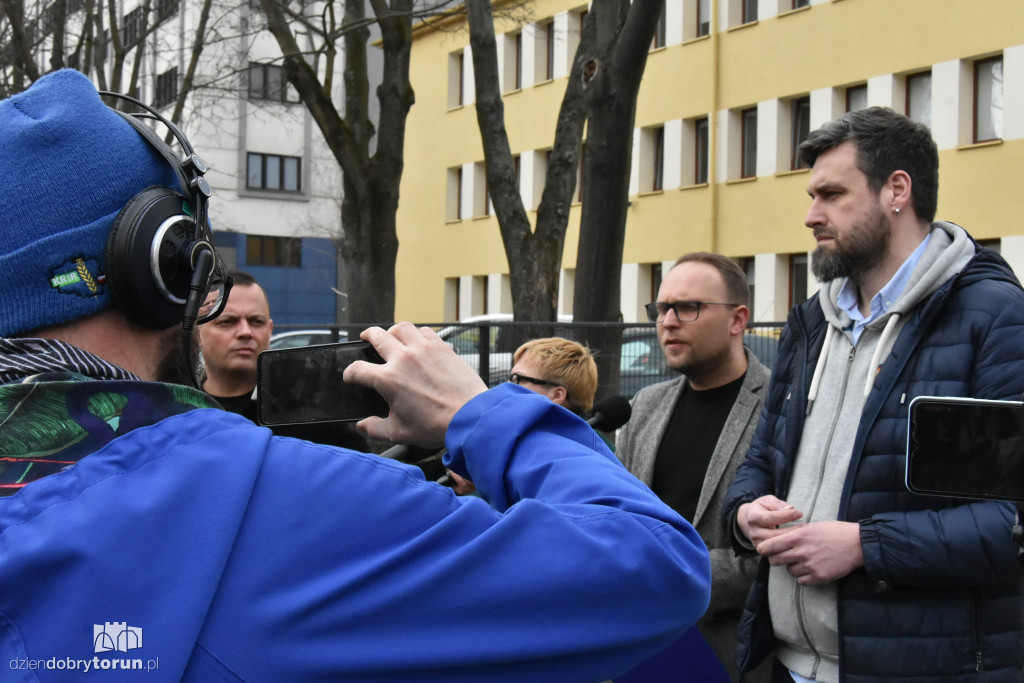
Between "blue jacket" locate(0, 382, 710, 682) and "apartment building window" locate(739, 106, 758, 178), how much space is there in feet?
90.5

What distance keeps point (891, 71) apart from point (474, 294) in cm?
1633

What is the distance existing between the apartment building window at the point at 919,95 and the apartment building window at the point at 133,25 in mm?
16538

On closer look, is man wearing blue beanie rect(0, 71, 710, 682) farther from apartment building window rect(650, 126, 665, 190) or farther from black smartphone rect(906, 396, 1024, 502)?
apartment building window rect(650, 126, 665, 190)

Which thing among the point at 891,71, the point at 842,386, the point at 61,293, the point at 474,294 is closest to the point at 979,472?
the point at 842,386

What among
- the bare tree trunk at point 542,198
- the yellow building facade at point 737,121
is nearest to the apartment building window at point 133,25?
the yellow building facade at point 737,121

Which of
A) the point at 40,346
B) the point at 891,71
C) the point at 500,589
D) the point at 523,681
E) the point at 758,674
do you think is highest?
the point at 891,71

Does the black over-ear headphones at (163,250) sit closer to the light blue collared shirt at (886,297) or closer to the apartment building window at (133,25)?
the light blue collared shirt at (886,297)

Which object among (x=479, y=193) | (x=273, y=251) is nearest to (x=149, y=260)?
(x=479, y=193)

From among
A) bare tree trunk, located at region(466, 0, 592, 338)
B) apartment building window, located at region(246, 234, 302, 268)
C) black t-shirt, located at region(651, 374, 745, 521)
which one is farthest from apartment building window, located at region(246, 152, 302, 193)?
black t-shirt, located at region(651, 374, 745, 521)

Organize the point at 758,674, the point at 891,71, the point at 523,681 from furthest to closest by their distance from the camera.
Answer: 1. the point at 891,71
2. the point at 758,674
3. the point at 523,681

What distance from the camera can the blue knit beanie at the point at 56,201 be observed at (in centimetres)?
130

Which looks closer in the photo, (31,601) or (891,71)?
(31,601)

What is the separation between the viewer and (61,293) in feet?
4.29

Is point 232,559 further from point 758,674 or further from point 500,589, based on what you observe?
point 758,674
